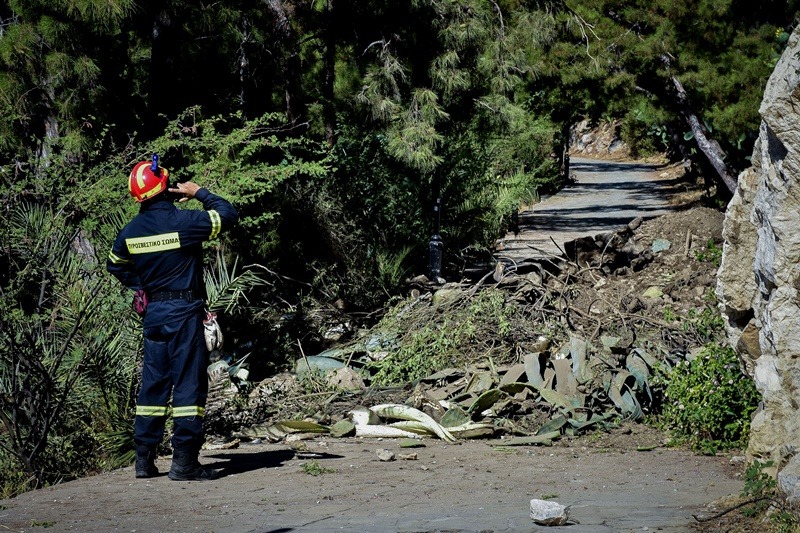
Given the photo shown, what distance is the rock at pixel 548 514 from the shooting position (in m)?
5.22

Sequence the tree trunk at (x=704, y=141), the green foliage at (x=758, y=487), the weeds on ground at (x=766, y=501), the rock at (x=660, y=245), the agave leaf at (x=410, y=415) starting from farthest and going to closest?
the tree trunk at (x=704, y=141)
the rock at (x=660, y=245)
the agave leaf at (x=410, y=415)
the green foliage at (x=758, y=487)
the weeds on ground at (x=766, y=501)

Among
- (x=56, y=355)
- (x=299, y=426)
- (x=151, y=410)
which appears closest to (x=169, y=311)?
(x=151, y=410)

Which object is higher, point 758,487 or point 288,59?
point 288,59

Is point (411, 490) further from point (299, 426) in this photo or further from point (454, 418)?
point (299, 426)

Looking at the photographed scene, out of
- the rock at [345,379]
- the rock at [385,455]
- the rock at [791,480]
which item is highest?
the rock at [791,480]

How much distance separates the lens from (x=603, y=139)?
65.1 metres

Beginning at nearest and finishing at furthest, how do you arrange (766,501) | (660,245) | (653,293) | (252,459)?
(766,501) < (252,459) < (653,293) < (660,245)

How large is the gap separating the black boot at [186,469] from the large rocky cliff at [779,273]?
133 inches

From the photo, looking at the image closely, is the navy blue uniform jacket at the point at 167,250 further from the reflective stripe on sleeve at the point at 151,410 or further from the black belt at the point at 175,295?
the reflective stripe on sleeve at the point at 151,410

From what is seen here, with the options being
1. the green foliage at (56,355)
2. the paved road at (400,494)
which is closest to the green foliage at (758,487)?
the paved road at (400,494)

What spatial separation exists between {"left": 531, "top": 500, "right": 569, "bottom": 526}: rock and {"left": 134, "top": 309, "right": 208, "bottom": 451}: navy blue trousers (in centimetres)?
255

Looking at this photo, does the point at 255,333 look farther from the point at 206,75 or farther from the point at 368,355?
the point at 206,75

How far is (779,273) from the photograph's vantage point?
565 centimetres

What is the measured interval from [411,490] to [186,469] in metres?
1.49
